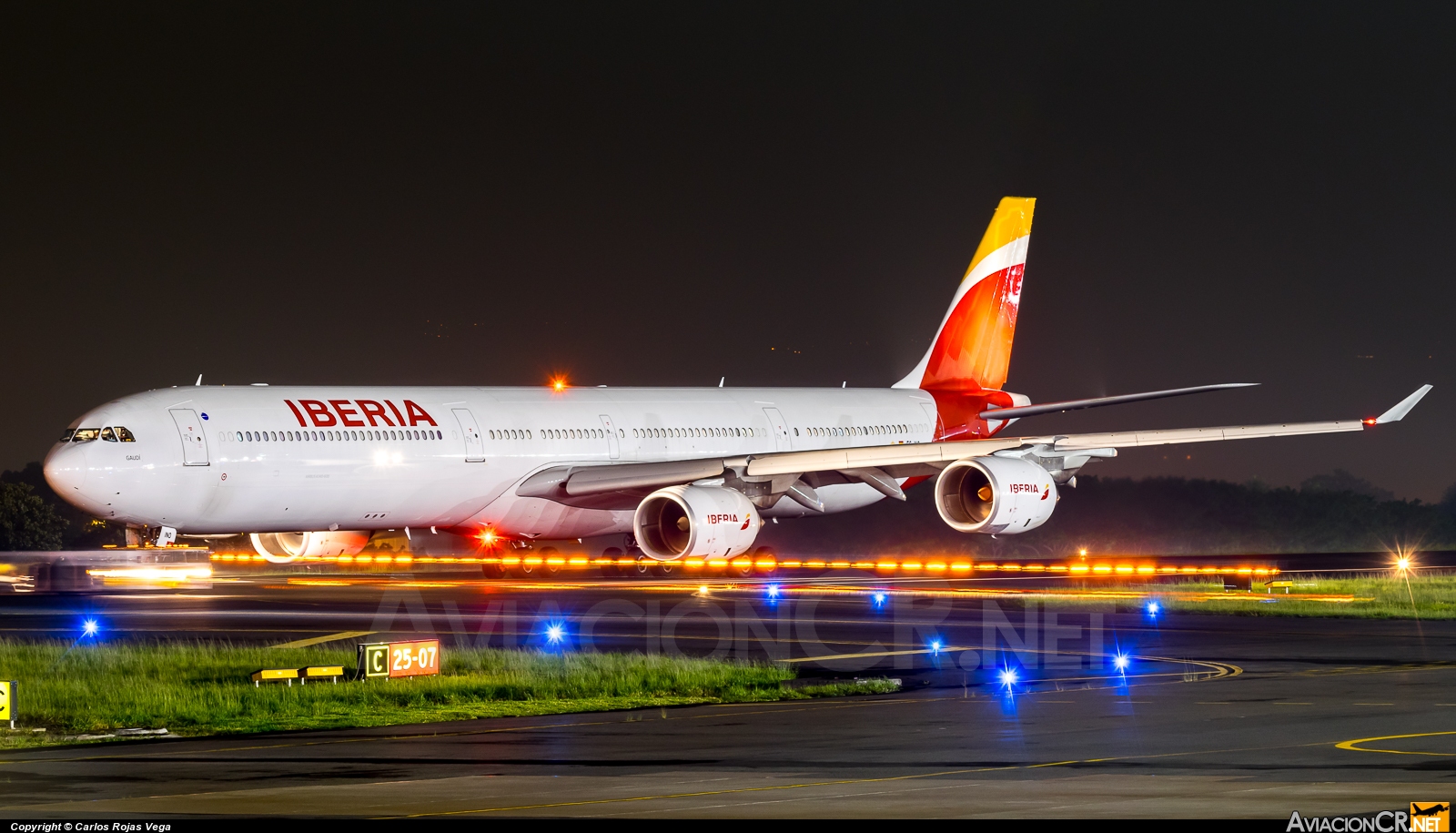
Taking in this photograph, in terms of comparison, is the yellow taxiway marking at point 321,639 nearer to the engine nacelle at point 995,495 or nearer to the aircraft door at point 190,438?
the aircraft door at point 190,438

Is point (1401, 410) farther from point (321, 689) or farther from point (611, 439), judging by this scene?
point (321, 689)

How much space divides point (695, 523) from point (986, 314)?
17148mm

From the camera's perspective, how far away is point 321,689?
20.2m

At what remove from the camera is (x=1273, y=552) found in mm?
69062

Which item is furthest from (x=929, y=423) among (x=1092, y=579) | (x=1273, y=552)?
(x=1273, y=552)

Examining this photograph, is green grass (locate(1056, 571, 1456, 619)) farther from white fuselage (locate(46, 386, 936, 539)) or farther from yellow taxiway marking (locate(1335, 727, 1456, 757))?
yellow taxiway marking (locate(1335, 727, 1456, 757))

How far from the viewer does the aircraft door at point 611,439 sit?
43.0 m

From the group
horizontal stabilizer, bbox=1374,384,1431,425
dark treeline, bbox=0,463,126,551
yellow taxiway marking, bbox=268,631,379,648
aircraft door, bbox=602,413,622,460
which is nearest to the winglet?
horizontal stabilizer, bbox=1374,384,1431,425

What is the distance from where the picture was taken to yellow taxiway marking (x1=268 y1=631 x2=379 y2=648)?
25.3 meters

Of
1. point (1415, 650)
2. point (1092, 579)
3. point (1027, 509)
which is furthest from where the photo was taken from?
point (1092, 579)

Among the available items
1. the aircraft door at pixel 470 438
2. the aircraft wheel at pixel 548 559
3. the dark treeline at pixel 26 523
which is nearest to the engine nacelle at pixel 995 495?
the aircraft door at pixel 470 438

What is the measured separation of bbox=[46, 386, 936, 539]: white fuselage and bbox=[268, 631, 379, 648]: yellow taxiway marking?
8.23 metres

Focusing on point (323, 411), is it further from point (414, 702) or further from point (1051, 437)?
point (414, 702)

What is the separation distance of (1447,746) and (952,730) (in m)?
4.03
